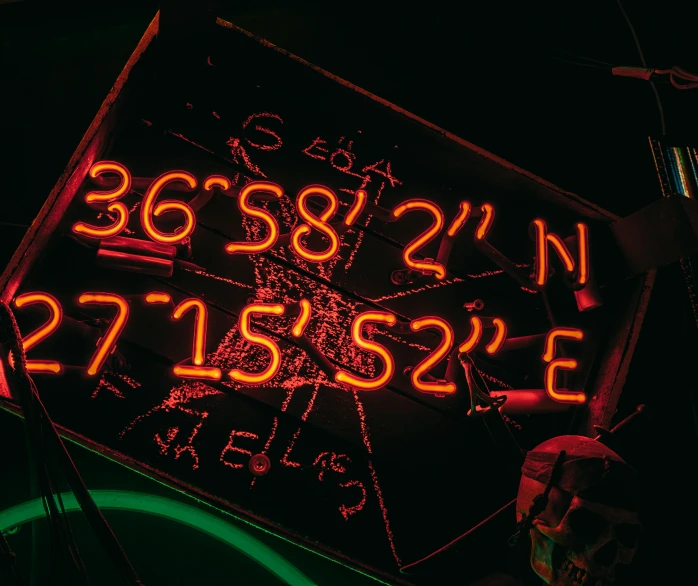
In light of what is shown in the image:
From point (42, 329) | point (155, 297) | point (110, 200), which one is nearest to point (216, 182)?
point (110, 200)

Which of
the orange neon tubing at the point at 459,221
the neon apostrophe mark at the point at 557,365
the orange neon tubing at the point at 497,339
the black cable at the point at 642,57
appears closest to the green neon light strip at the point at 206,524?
the orange neon tubing at the point at 497,339

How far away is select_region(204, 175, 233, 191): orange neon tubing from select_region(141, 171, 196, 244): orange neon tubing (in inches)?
3.3

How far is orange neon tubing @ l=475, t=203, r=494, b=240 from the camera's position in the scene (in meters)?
3.46

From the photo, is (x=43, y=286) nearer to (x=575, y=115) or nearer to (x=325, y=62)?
(x=325, y=62)

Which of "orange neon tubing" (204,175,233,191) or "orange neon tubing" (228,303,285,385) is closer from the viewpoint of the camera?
"orange neon tubing" (228,303,285,385)

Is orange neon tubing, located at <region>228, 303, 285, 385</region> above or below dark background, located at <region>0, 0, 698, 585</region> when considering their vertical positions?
below

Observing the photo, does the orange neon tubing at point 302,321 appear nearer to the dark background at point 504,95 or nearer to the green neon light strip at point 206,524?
the green neon light strip at point 206,524

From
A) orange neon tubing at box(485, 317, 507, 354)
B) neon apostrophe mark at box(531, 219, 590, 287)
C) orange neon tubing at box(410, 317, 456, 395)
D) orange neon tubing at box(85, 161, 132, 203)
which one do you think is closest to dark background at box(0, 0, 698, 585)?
orange neon tubing at box(85, 161, 132, 203)

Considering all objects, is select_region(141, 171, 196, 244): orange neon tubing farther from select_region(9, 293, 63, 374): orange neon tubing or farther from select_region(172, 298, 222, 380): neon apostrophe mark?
select_region(9, 293, 63, 374): orange neon tubing

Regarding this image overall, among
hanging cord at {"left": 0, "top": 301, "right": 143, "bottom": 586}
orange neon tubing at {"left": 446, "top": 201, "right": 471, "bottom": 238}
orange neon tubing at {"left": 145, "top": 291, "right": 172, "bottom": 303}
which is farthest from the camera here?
orange neon tubing at {"left": 446, "top": 201, "right": 471, "bottom": 238}

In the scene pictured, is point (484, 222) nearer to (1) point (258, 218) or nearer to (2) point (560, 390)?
(2) point (560, 390)

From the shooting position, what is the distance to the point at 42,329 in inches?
106

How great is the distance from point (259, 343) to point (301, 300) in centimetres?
39

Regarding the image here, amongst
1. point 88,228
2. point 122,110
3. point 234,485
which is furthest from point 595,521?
point 122,110
